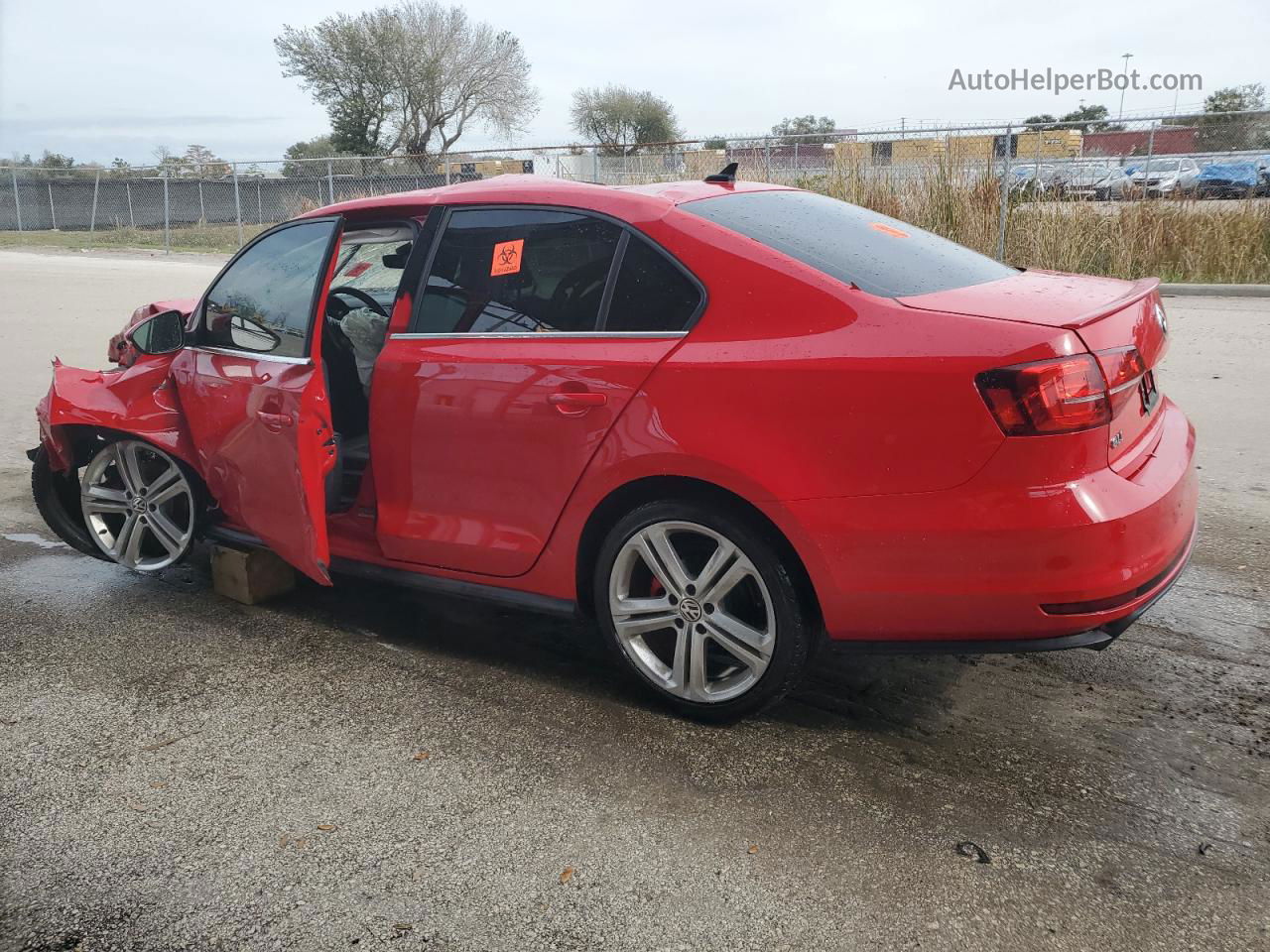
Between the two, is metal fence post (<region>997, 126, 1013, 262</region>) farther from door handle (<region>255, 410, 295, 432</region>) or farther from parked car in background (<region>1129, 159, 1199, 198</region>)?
door handle (<region>255, 410, 295, 432</region>)

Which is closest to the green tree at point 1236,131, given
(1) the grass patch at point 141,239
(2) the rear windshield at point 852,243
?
(2) the rear windshield at point 852,243

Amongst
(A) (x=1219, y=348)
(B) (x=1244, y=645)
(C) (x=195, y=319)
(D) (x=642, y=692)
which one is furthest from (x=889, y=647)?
(A) (x=1219, y=348)

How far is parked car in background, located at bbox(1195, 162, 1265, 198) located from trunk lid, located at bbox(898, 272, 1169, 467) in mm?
12366

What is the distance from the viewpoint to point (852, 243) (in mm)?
3502

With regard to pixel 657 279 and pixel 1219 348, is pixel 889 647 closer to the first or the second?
pixel 657 279

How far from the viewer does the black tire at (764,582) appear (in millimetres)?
3146

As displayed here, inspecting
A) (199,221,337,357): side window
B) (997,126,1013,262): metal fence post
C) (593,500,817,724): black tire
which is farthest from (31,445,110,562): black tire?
(997,126,1013,262): metal fence post

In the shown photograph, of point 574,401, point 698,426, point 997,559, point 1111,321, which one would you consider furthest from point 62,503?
point 1111,321

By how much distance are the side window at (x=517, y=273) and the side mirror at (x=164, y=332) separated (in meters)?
1.33

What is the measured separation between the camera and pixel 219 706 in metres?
3.72

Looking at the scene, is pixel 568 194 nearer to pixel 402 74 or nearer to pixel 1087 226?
pixel 1087 226

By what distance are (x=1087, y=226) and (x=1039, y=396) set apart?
12099mm

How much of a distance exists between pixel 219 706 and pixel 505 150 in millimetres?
18665

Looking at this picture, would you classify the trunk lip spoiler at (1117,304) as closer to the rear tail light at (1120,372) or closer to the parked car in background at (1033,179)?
the rear tail light at (1120,372)
